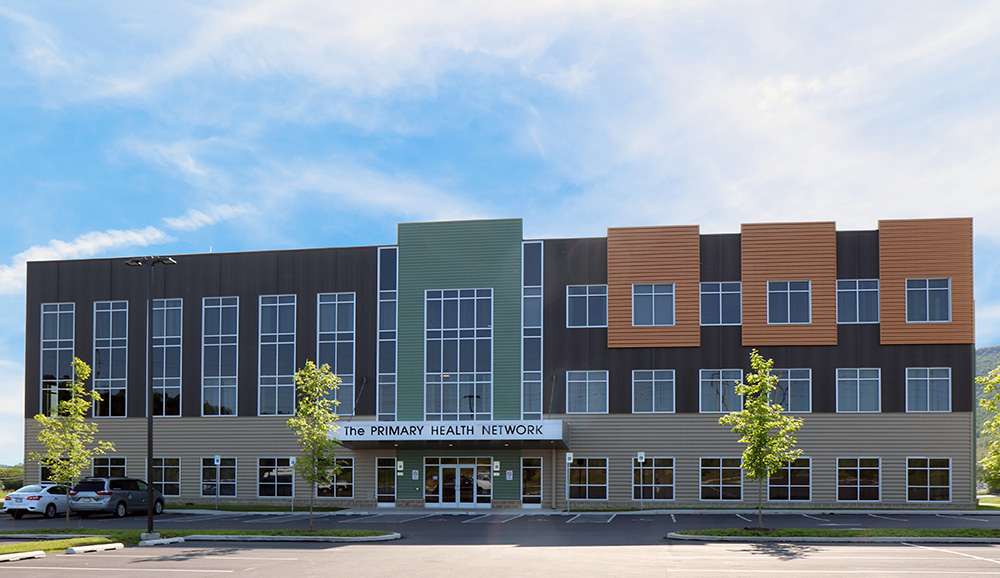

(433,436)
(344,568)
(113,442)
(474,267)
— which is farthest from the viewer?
(113,442)

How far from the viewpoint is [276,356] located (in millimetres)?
42500

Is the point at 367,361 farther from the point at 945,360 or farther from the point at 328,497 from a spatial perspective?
the point at 945,360

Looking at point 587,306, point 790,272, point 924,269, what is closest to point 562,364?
point 587,306

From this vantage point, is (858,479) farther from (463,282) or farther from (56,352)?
(56,352)

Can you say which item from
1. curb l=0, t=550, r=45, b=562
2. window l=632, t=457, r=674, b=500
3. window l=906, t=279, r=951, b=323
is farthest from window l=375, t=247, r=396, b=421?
window l=906, t=279, r=951, b=323

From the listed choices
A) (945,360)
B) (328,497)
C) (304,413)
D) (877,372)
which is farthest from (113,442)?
(945,360)

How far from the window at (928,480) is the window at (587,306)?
14.5m

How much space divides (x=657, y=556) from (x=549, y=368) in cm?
1955

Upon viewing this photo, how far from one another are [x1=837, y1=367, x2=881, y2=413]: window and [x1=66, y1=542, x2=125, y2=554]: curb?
2867 centimetres

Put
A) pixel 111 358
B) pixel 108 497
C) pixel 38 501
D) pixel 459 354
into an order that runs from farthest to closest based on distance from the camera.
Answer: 1. pixel 111 358
2. pixel 459 354
3. pixel 108 497
4. pixel 38 501

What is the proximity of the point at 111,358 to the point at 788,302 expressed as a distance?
106 ft

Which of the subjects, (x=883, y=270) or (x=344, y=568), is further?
(x=883, y=270)

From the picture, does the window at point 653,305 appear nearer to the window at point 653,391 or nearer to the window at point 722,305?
the window at point 722,305

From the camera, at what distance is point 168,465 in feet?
141
